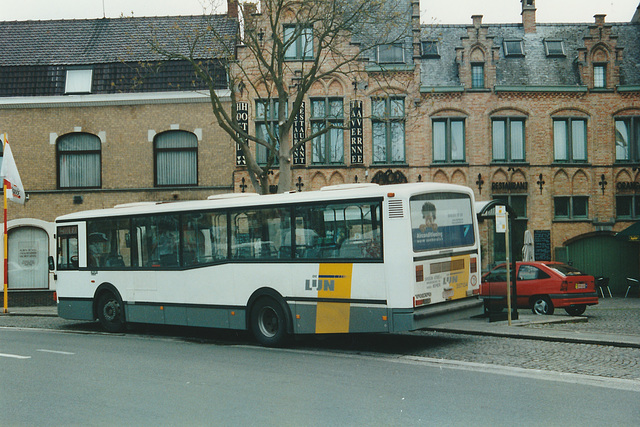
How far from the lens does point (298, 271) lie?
488 inches

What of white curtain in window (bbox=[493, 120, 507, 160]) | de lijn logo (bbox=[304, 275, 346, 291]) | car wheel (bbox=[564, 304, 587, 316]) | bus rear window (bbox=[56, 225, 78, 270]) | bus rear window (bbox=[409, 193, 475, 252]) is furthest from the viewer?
white curtain in window (bbox=[493, 120, 507, 160])

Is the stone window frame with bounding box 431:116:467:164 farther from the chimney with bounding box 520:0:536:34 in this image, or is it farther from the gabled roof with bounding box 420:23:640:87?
the chimney with bounding box 520:0:536:34

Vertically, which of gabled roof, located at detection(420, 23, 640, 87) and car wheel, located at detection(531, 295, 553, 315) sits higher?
gabled roof, located at detection(420, 23, 640, 87)

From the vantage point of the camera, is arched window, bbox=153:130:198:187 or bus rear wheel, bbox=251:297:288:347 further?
arched window, bbox=153:130:198:187

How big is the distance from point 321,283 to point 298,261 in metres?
0.62

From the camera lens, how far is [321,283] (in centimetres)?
1213

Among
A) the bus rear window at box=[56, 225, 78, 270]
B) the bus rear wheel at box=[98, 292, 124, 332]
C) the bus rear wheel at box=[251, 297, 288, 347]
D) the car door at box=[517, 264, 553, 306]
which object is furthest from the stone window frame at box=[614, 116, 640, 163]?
the bus rear window at box=[56, 225, 78, 270]

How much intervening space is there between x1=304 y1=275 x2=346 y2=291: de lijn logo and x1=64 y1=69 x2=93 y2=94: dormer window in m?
17.6

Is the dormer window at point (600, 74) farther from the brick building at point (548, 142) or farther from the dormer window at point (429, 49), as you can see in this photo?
the dormer window at point (429, 49)

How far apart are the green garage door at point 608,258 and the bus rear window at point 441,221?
15.9 m

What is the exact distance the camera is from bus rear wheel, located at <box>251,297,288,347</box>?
502 inches

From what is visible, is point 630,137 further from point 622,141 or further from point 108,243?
point 108,243

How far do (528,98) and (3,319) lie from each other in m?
20.0

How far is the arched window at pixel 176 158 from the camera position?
86.5 feet
